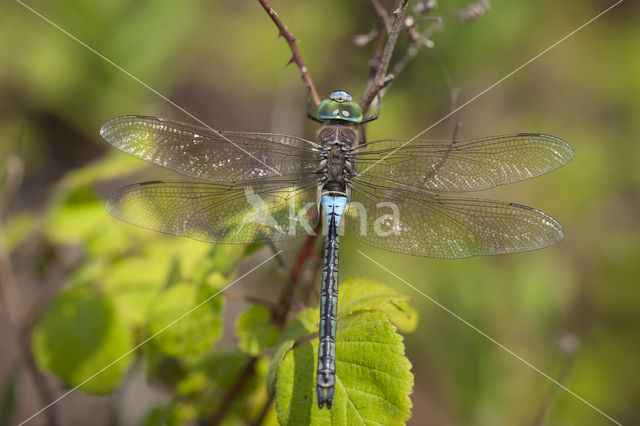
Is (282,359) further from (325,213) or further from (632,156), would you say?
(632,156)

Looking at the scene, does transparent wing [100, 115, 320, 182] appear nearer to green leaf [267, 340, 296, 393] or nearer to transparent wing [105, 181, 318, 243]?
transparent wing [105, 181, 318, 243]

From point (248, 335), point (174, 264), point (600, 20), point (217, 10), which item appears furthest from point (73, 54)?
point (600, 20)

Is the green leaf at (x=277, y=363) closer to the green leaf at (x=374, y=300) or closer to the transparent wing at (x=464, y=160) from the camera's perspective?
the green leaf at (x=374, y=300)

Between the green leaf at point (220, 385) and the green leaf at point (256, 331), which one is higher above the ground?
the green leaf at point (256, 331)

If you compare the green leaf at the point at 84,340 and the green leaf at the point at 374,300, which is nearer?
the green leaf at the point at 374,300

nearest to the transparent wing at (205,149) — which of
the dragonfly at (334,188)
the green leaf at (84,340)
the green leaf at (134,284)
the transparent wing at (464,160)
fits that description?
the dragonfly at (334,188)

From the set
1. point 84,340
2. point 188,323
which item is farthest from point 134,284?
point 188,323
